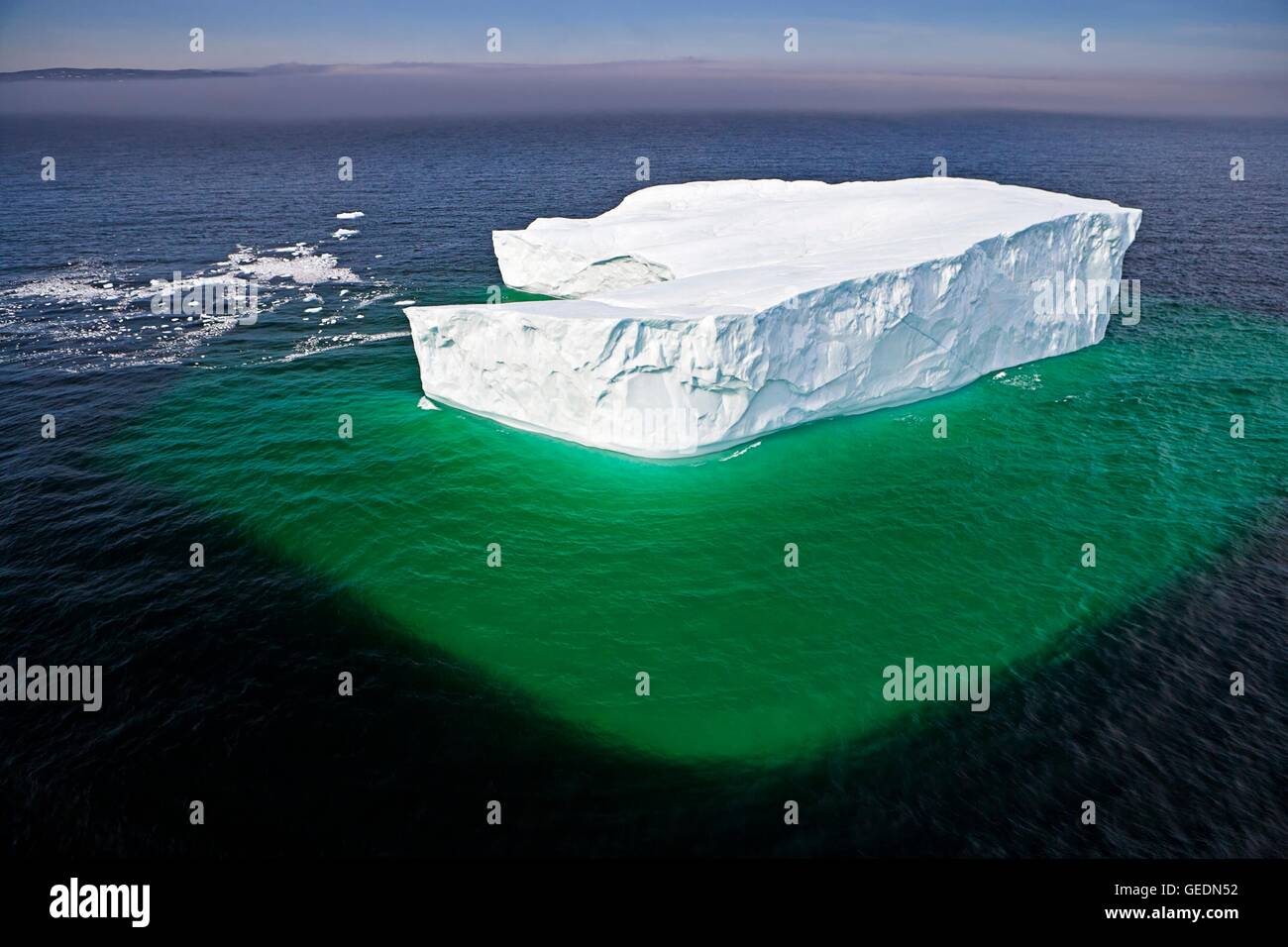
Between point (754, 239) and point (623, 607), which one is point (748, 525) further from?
point (754, 239)
